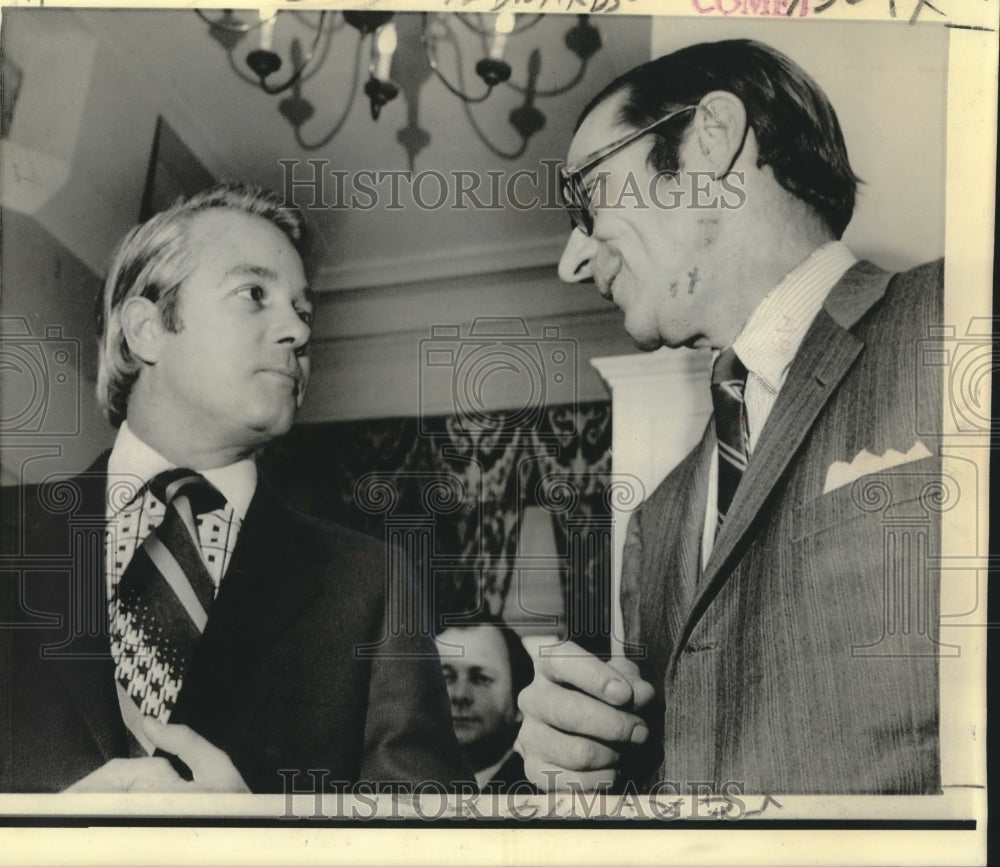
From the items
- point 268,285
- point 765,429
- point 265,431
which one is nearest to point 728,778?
point 765,429

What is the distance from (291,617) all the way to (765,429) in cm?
135

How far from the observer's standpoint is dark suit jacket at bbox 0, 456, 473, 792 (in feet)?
11.6

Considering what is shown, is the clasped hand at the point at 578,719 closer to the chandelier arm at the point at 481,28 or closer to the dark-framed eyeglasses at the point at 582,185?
the dark-framed eyeglasses at the point at 582,185

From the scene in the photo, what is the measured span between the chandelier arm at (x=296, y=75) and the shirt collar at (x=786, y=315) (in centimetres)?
139

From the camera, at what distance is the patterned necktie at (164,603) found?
354 cm

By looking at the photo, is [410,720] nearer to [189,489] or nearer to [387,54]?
[189,489]

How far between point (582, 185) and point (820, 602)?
127 centimetres

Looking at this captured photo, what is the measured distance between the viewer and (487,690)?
11.7 ft

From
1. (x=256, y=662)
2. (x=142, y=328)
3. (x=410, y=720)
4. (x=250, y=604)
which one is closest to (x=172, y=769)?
(x=256, y=662)

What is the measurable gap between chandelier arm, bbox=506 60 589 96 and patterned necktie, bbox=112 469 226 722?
1.37 meters

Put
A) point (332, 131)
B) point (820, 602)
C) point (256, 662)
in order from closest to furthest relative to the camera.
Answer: point (820, 602) → point (256, 662) → point (332, 131)

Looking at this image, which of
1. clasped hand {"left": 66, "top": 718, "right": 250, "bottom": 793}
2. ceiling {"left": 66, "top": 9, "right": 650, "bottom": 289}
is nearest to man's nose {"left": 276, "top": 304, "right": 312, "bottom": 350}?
ceiling {"left": 66, "top": 9, "right": 650, "bottom": 289}

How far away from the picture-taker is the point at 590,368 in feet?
11.9

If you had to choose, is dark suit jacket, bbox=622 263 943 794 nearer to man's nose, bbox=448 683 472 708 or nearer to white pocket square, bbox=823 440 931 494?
white pocket square, bbox=823 440 931 494
